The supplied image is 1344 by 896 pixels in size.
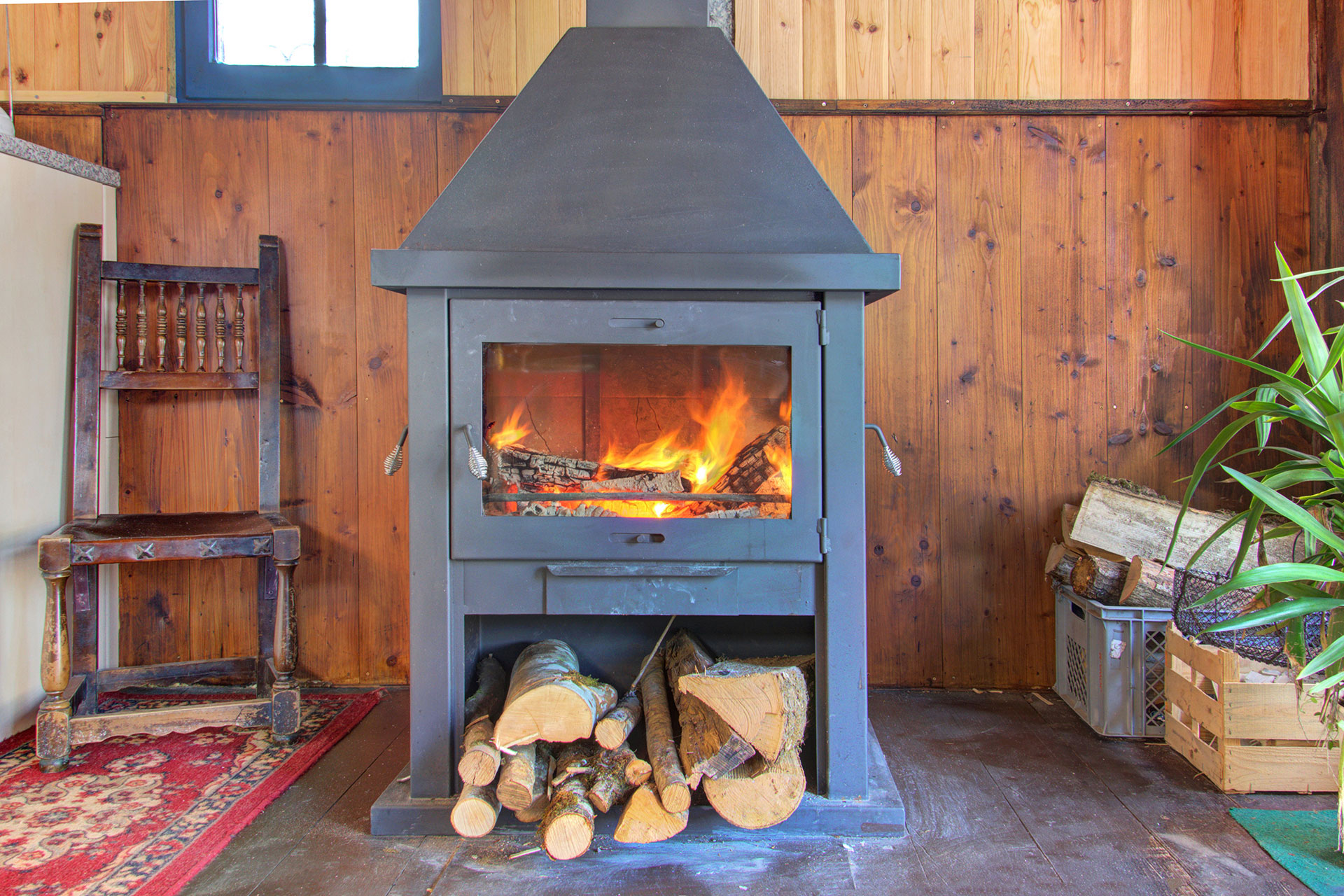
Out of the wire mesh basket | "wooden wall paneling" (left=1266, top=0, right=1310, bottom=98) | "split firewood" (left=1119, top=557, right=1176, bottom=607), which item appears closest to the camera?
the wire mesh basket

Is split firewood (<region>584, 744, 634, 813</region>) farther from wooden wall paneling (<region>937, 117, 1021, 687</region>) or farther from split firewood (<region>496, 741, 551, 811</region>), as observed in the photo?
wooden wall paneling (<region>937, 117, 1021, 687</region>)

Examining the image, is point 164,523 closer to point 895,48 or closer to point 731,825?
point 731,825

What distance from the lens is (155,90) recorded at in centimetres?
206

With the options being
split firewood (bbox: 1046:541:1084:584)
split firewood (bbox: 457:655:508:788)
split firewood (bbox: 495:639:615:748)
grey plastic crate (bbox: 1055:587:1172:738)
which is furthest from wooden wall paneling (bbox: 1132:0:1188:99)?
split firewood (bbox: 457:655:508:788)

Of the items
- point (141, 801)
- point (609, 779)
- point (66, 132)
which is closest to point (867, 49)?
point (609, 779)

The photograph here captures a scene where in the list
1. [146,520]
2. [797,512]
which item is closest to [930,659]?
[797,512]

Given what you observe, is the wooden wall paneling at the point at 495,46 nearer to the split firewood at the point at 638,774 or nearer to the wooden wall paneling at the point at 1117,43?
the wooden wall paneling at the point at 1117,43

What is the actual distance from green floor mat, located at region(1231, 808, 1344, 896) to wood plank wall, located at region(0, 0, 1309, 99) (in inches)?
66.3

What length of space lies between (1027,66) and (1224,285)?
2.49 feet

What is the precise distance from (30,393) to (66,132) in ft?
2.39

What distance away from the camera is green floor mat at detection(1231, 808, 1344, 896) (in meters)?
1.22

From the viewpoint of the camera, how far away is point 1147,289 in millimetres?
2061

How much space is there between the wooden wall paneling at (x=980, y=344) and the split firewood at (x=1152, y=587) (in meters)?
0.36

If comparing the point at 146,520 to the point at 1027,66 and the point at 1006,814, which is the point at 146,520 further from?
the point at 1027,66
